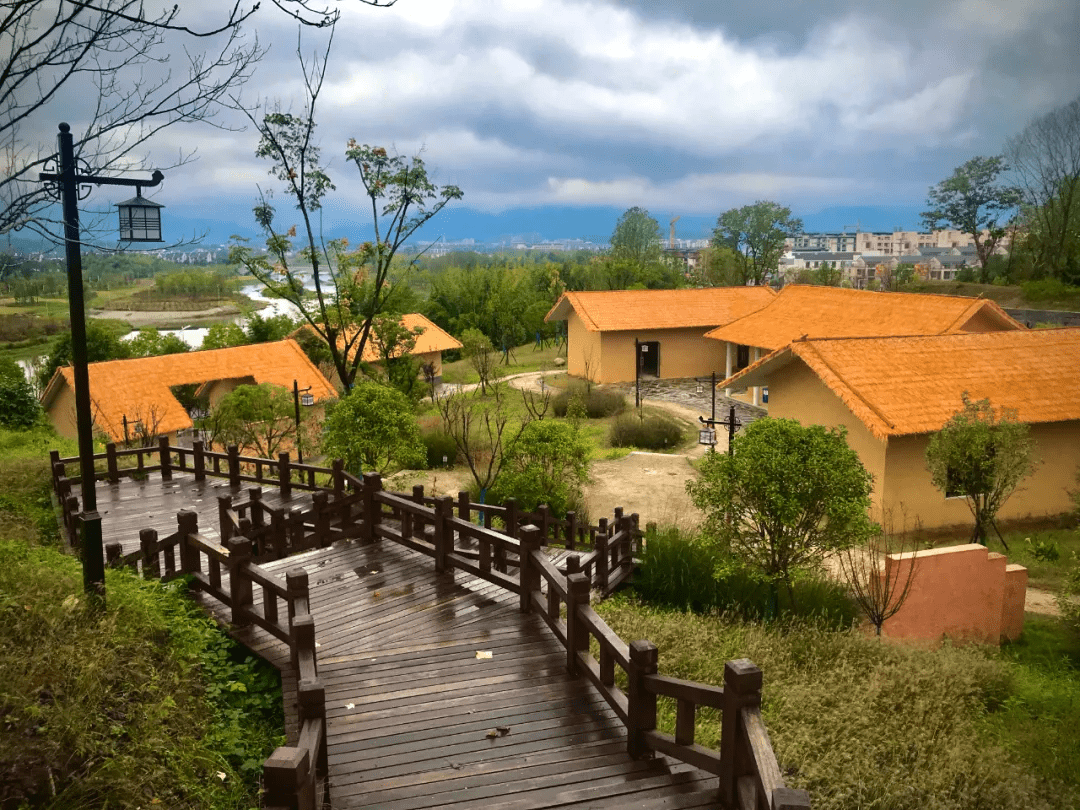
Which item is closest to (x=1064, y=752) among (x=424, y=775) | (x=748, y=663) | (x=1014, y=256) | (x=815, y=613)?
(x=815, y=613)

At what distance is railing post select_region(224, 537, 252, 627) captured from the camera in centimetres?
820

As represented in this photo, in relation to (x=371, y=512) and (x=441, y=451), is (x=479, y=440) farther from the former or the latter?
(x=371, y=512)

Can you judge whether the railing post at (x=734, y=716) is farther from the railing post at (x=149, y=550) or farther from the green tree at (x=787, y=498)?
the railing post at (x=149, y=550)

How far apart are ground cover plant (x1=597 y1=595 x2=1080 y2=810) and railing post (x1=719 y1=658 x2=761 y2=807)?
1.83m

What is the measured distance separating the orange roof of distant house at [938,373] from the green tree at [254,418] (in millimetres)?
13088

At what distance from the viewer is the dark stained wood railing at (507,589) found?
5.03 m

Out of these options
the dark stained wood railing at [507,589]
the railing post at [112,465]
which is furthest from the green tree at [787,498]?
the railing post at [112,465]

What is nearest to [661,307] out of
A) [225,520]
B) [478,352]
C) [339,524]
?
[478,352]

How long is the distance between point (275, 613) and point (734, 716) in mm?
4666

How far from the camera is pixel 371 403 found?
15406 mm

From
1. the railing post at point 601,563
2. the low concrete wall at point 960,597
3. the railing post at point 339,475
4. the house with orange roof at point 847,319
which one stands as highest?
the house with orange roof at point 847,319

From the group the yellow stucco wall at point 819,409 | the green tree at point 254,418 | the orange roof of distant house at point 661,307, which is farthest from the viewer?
the orange roof of distant house at point 661,307

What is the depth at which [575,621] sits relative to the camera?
7117 mm

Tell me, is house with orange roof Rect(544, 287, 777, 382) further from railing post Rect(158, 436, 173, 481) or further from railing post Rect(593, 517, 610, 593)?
railing post Rect(593, 517, 610, 593)
